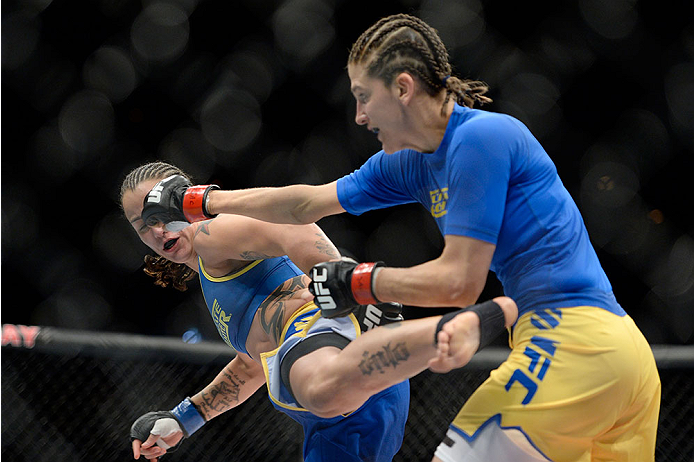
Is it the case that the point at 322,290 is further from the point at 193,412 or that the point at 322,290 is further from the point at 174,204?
the point at 193,412

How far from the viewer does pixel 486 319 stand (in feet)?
3.72

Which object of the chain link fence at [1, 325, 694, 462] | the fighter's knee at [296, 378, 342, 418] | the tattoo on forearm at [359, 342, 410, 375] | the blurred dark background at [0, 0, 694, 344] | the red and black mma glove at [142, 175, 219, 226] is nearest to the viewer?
the tattoo on forearm at [359, 342, 410, 375]

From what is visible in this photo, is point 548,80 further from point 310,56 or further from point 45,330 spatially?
point 45,330

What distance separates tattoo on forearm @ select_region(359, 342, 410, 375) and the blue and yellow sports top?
0.61 m

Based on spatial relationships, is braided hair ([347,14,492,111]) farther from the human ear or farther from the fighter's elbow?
the fighter's elbow

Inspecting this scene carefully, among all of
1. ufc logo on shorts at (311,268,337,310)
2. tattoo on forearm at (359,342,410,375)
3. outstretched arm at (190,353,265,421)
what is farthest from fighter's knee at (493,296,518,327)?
outstretched arm at (190,353,265,421)

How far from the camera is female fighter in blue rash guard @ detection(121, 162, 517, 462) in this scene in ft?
4.20

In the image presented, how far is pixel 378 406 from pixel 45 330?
51.7 inches

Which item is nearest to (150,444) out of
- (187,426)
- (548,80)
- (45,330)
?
(187,426)

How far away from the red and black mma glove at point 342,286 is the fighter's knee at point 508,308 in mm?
243

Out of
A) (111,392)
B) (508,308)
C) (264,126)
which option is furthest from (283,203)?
(264,126)

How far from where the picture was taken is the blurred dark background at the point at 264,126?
9.86ft

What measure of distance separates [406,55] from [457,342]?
573 mm

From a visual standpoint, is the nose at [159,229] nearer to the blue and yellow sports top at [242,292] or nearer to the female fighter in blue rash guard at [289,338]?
the female fighter in blue rash guard at [289,338]
